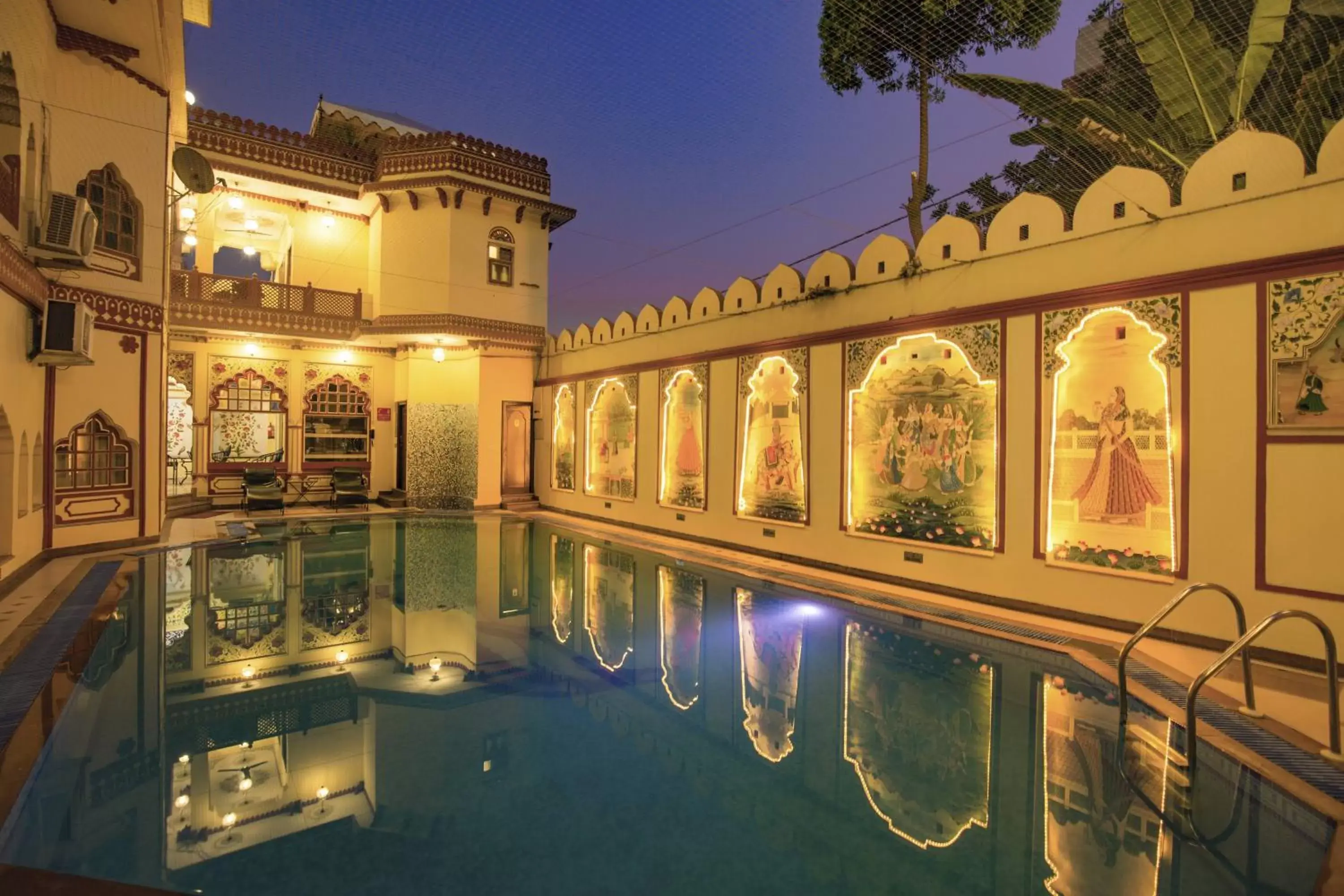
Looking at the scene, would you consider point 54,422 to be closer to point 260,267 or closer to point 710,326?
point 710,326

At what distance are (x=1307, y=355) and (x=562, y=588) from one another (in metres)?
6.96

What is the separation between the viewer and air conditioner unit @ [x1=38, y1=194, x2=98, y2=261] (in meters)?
7.29

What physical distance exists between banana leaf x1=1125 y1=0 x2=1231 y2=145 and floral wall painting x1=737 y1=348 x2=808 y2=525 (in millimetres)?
5229

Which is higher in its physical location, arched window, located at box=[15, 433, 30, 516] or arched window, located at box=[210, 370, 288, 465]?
arched window, located at box=[210, 370, 288, 465]

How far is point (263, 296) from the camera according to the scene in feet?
43.5

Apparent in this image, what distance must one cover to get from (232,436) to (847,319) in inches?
504

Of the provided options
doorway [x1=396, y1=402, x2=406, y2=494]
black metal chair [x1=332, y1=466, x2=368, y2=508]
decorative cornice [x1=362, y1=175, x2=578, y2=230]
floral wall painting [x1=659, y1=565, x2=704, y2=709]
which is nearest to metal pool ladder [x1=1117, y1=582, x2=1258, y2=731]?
floral wall painting [x1=659, y1=565, x2=704, y2=709]

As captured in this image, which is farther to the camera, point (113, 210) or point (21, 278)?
point (113, 210)

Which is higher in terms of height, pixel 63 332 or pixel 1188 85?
pixel 1188 85

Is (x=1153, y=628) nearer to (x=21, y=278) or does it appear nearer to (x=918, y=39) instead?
(x=21, y=278)

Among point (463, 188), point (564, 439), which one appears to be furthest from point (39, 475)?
point (463, 188)

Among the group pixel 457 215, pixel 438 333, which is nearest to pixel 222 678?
pixel 438 333

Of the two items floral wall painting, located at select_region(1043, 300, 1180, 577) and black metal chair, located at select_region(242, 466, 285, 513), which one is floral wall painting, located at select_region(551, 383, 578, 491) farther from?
floral wall painting, located at select_region(1043, 300, 1180, 577)

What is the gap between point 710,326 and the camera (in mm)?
10555
